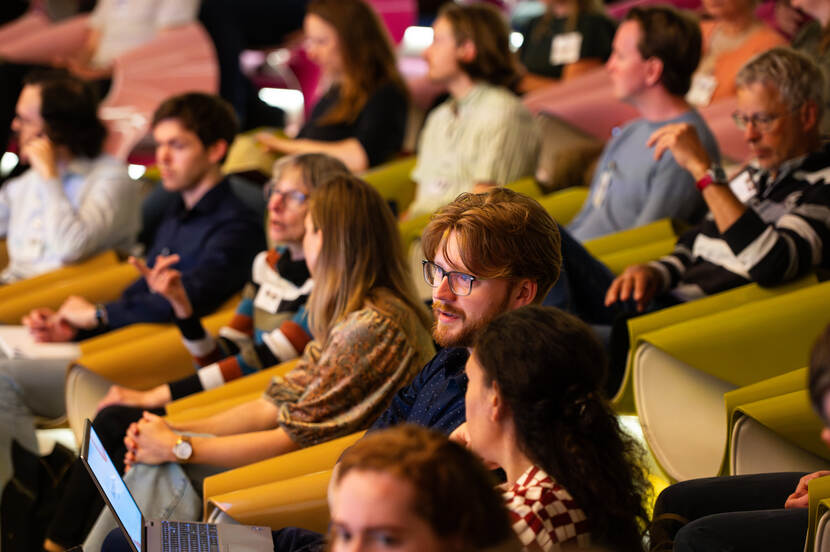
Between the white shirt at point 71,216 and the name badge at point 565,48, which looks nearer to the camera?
the white shirt at point 71,216

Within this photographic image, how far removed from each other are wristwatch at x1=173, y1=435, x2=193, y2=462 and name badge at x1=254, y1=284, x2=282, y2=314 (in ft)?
1.94

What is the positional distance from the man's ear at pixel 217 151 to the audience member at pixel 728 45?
1.60 meters

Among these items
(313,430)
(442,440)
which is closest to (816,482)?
(442,440)

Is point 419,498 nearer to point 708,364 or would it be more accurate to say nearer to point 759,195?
point 708,364

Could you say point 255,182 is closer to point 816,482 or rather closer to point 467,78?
point 467,78

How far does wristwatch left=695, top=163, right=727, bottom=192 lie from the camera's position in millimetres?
2197

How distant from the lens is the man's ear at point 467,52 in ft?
11.3

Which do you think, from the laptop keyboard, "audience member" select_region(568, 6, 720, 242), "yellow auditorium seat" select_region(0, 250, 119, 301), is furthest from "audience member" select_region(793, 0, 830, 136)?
"yellow auditorium seat" select_region(0, 250, 119, 301)

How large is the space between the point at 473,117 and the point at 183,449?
1.77 metres

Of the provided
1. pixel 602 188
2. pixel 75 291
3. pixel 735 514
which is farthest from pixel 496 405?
pixel 75 291

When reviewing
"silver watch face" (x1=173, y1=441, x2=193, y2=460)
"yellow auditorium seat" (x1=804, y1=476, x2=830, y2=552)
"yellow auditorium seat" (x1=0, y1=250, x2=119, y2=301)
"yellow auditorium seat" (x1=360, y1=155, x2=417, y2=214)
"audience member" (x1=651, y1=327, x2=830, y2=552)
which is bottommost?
"yellow auditorium seat" (x1=0, y1=250, x2=119, y2=301)

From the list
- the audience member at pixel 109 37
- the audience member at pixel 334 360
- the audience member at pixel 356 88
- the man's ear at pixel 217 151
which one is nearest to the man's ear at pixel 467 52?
the audience member at pixel 356 88

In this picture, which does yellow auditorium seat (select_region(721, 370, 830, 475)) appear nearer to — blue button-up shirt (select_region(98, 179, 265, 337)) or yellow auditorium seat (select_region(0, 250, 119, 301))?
blue button-up shirt (select_region(98, 179, 265, 337))

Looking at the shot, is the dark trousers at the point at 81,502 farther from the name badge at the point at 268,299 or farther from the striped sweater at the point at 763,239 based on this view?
the striped sweater at the point at 763,239
